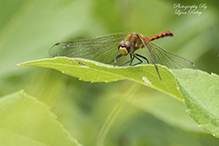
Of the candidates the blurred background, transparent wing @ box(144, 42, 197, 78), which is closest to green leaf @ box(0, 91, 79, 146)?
transparent wing @ box(144, 42, 197, 78)

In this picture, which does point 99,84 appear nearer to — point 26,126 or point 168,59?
point 168,59

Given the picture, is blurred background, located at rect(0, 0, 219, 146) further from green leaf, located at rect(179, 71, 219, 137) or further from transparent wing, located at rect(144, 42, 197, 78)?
green leaf, located at rect(179, 71, 219, 137)

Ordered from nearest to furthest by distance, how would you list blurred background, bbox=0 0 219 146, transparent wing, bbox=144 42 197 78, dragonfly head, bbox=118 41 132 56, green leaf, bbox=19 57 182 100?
green leaf, bbox=19 57 182 100 < transparent wing, bbox=144 42 197 78 < dragonfly head, bbox=118 41 132 56 < blurred background, bbox=0 0 219 146

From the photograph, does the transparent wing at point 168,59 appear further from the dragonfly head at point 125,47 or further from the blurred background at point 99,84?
the blurred background at point 99,84

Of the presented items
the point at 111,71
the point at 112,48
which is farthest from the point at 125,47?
the point at 111,71

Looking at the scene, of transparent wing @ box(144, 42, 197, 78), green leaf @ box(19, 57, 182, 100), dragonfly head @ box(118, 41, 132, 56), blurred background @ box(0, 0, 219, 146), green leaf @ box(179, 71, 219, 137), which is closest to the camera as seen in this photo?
green leaf @ box(179, 71, 219, 137)

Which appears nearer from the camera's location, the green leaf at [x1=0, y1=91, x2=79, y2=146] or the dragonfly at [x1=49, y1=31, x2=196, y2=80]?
the green leaf at [x1=0, y1=91, x2=79, y2=146]
